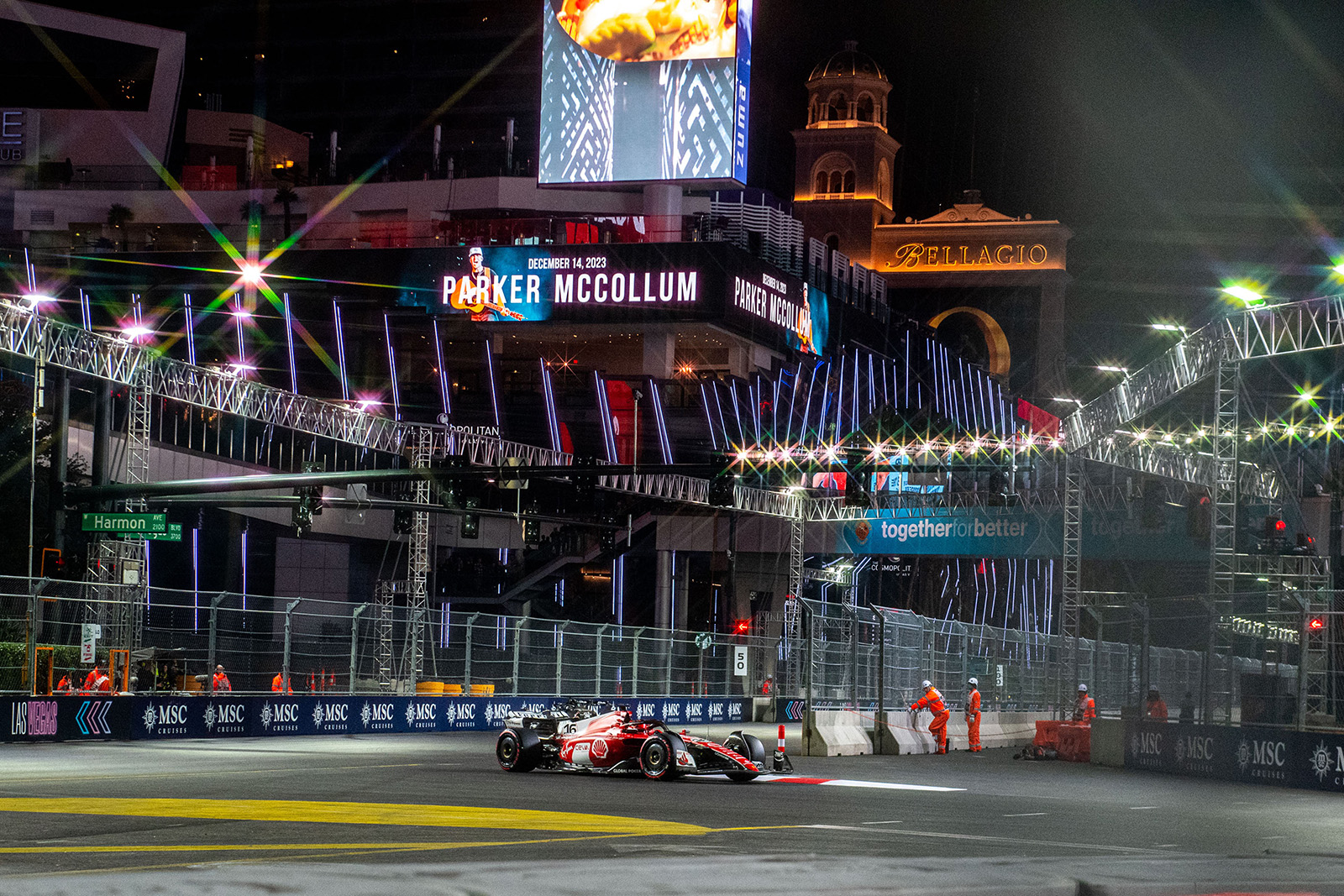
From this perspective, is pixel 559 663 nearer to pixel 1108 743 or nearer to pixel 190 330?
pixel 1108 743

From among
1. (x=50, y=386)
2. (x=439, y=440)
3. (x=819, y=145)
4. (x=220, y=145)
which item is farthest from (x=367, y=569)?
(x=819, y=145)

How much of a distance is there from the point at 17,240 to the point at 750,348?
41826mm

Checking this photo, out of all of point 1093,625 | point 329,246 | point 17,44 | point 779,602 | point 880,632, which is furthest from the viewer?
point 17,44

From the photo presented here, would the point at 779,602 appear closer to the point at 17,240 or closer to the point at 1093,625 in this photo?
the point at 1093,625

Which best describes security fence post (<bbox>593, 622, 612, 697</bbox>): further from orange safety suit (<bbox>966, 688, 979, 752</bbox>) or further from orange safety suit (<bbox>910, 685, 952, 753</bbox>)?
orange safety suit (<bbox>910, 685, 952, 753</bbox>)

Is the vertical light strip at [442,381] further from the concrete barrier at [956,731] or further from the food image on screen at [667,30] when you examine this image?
the concrete barrier at [956,731]

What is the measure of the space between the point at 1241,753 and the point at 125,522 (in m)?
21.6

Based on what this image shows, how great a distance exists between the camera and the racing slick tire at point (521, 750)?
22.3 m

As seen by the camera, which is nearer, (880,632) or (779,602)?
(880,632)

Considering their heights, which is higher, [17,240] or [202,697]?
[17,240]

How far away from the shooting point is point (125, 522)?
31859mm

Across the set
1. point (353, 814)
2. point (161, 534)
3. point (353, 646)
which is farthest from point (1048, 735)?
point (353, 814)

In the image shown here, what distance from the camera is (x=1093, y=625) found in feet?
162

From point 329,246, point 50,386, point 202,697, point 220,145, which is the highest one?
point 220,145
